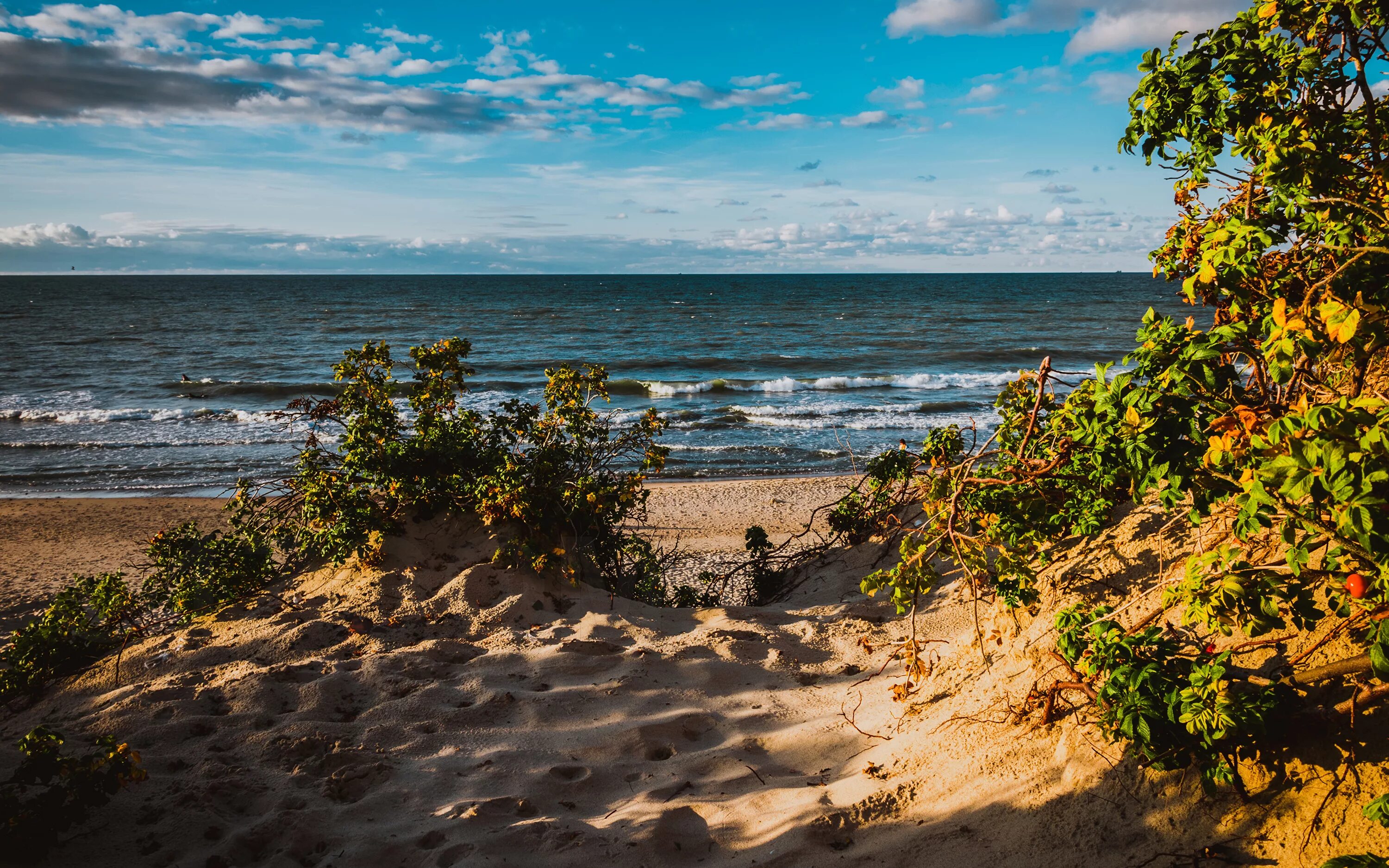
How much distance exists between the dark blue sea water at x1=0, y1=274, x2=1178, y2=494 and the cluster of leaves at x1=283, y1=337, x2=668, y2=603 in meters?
8.86

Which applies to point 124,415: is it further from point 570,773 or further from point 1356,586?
point 1356,586

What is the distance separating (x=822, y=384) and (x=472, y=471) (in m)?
20.8

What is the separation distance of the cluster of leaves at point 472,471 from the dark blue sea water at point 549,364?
29.1ft

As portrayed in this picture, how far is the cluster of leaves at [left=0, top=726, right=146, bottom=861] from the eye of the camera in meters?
2.88

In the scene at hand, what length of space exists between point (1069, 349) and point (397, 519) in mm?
35811

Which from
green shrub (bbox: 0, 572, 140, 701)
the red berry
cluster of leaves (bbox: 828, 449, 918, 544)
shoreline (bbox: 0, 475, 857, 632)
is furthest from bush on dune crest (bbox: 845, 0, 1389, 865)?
shoreline (bbox: 0, 475, 857, 632)

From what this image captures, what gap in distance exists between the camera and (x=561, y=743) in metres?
4.01

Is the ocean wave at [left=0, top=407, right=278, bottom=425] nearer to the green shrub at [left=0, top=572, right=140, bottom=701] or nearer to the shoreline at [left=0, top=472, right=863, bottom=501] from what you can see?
the shoreline at [left=0, top=472, right=863, bottom=501]

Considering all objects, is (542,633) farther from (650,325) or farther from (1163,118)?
(650,325)

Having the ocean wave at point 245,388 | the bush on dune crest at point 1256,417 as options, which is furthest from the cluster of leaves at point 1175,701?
the ocean wave at point 245,388

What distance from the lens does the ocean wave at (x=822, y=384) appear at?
992 inches

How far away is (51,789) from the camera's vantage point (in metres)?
3.03

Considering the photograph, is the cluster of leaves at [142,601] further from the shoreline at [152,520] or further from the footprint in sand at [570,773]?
the shoreline at [152,520]

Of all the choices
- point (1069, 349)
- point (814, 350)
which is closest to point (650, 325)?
point (814, 350)
